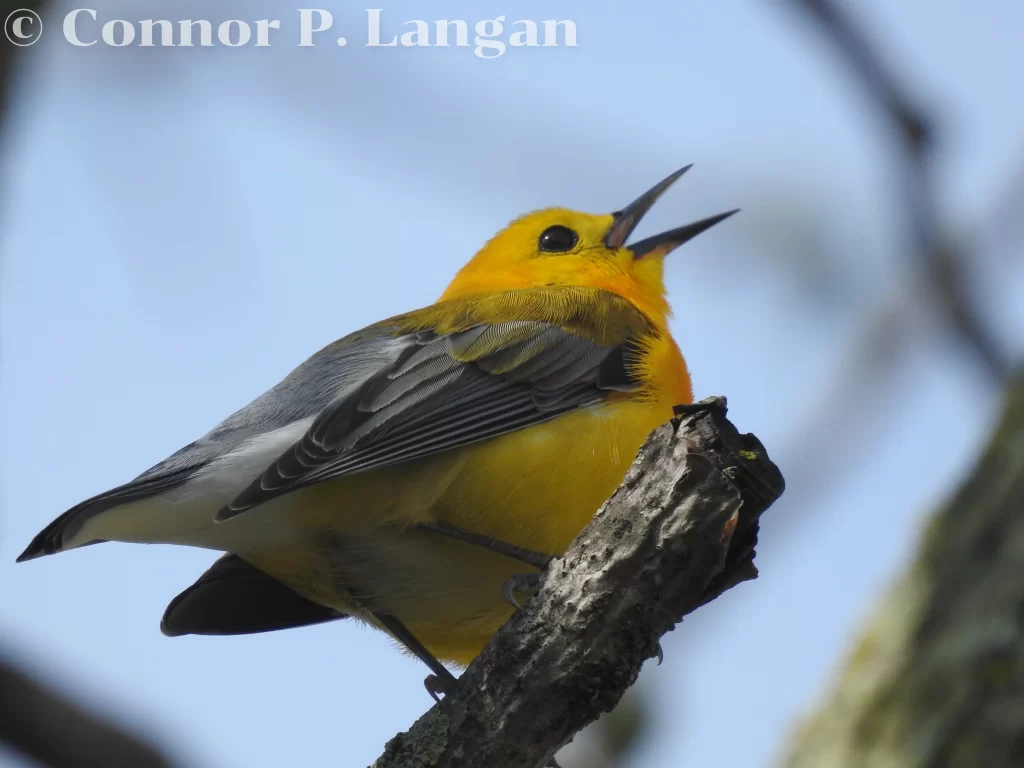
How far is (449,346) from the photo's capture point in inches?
220

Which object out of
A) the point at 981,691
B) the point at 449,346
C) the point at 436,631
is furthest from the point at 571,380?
the point at 981,691

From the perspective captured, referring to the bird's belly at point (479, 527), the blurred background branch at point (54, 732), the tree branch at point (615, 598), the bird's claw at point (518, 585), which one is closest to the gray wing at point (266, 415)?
the bird's belly at point (479, 527)

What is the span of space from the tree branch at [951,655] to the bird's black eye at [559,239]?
348cm

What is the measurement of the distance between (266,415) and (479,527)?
1121 mm

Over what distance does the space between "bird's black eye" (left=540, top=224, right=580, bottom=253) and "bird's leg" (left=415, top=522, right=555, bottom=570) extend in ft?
9.81

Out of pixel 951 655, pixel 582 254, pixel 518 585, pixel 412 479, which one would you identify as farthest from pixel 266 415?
pixel 951 655

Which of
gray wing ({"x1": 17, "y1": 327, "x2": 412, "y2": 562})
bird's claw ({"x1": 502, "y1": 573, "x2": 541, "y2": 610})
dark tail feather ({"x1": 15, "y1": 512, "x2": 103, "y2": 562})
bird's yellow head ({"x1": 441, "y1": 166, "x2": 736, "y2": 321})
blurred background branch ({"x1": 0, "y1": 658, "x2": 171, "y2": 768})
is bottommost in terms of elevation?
blurred background branch ({"x1": 0, "y1": 658, "x2": 171, "y2": 768})

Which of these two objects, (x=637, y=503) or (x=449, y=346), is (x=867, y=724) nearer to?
(x=637, y=503)

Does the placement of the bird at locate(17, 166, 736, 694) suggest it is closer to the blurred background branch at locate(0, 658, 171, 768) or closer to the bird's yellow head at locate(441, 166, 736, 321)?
the blurred background branch at locate(0, 658, 171, 768)

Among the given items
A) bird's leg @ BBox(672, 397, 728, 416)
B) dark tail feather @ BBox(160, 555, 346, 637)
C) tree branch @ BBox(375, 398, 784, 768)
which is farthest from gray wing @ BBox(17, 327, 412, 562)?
bird's leg @ BBox(672, 397, 728, 416)

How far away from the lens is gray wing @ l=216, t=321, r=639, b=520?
179 inches

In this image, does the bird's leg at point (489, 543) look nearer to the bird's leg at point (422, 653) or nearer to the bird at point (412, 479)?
the bird at point (412, 479)

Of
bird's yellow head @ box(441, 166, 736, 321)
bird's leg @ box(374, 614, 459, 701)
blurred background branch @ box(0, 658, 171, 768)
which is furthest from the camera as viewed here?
bird's yellow head @ box(441, 166, 736, 321)

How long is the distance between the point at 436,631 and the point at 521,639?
208cm
